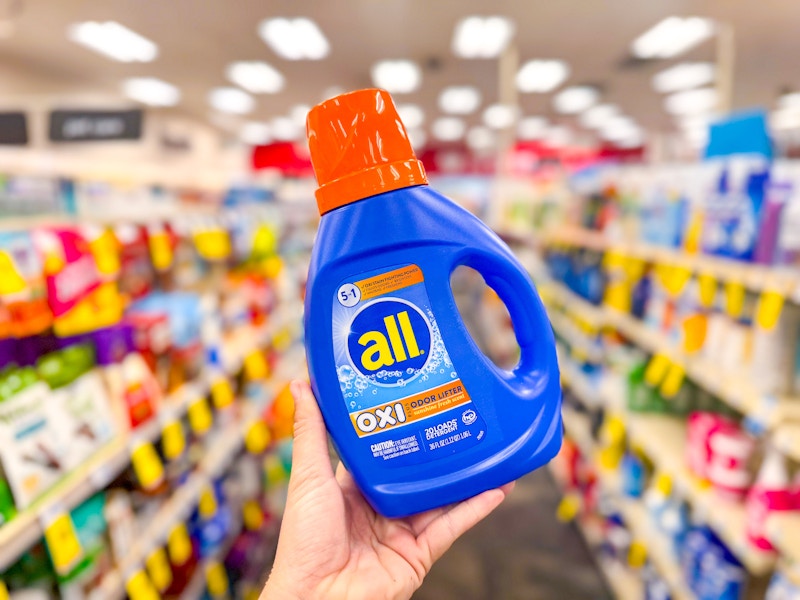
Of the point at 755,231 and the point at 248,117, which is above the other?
the point at 248,117

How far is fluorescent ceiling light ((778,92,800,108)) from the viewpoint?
9.38m

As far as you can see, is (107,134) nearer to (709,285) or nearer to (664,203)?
(664,203)

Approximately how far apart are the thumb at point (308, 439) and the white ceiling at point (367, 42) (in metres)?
4.87

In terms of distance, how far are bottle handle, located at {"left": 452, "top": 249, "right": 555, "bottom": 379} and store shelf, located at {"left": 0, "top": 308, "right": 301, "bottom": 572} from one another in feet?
2.79

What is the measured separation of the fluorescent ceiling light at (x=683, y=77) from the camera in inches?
289

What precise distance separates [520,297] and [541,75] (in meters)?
8.03

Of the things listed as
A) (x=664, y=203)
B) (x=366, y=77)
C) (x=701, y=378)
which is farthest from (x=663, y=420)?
(x=366, y=77)

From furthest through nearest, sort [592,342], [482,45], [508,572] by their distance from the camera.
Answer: [482,45] < [592,342] < [508,572]

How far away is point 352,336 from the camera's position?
0.80 meters

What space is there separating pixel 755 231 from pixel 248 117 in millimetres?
11016

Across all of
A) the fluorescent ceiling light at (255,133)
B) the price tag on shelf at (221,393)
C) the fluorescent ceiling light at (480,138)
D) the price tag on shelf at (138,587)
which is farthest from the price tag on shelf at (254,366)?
the fluorescent ceiling light at (480,138)

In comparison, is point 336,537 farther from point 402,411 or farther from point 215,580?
point 215,580

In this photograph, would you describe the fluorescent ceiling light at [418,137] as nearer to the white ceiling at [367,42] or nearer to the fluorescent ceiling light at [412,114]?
the fluorescent ceiling light at [412,114]

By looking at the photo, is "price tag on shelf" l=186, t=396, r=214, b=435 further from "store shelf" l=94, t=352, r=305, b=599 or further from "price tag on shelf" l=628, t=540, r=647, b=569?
"price tag on shelf" l=628, t=540, r=647, b=569
